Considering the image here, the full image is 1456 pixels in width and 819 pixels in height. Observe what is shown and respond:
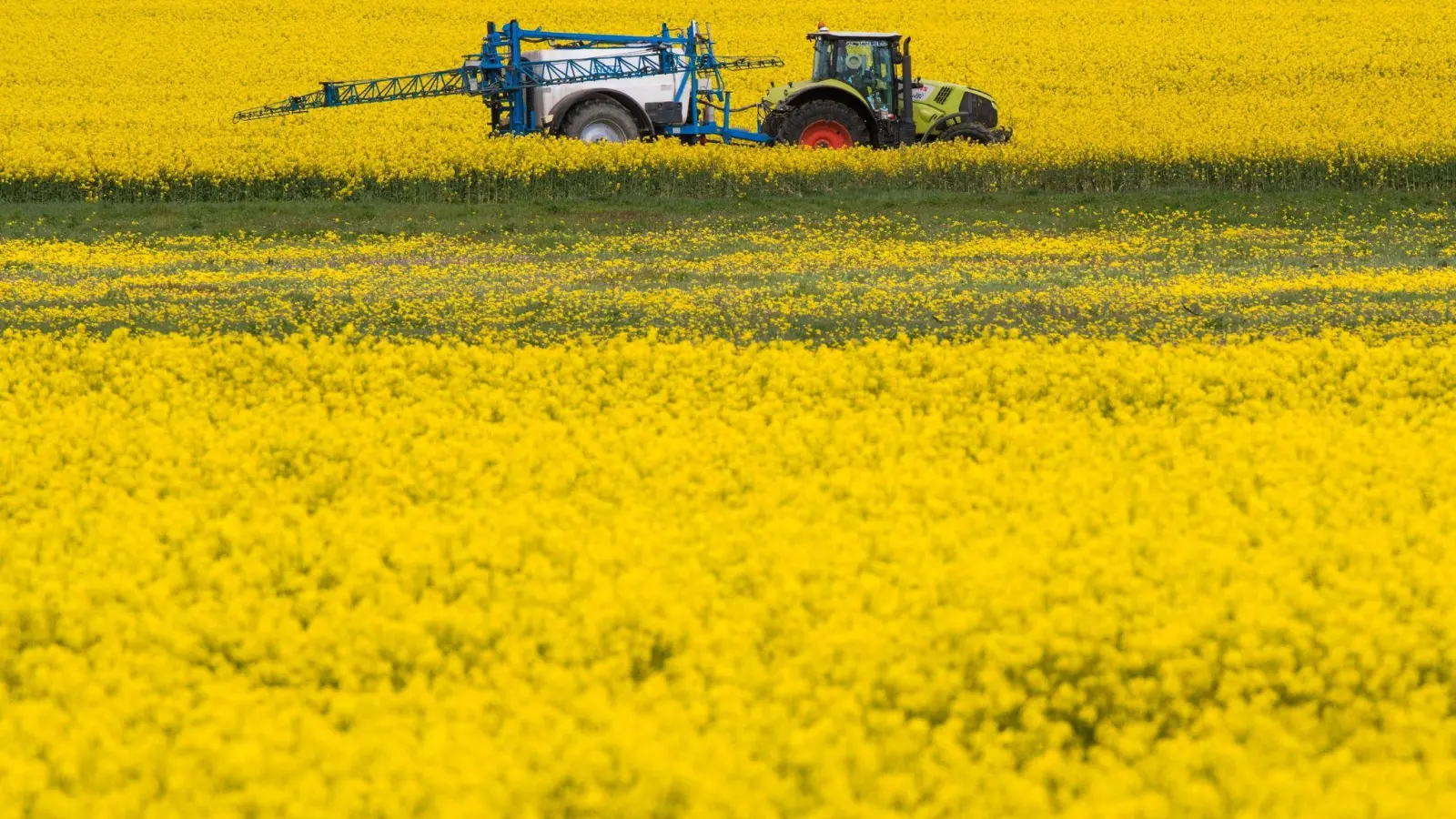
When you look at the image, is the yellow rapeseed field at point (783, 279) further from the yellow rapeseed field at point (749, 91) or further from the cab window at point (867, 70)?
the cab window at point (867, 70)

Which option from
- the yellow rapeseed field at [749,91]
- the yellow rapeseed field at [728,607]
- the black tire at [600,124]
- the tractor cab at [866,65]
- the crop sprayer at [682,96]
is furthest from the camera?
the black tire at [600,124]

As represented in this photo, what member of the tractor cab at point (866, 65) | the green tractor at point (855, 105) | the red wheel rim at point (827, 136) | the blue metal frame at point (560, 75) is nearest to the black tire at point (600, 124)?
the blue metal frame at point (560, 75)

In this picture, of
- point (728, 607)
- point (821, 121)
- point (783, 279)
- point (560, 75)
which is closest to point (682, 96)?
point (560, 75)

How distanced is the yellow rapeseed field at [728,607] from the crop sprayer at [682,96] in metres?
17.9

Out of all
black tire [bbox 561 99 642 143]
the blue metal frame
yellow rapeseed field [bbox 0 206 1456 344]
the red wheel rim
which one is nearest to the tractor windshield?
the red wheel rim

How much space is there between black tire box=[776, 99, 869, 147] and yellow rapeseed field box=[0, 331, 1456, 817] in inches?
700

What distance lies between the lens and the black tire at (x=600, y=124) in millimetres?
28344

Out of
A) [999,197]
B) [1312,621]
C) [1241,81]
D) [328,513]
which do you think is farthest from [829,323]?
[1241,81]

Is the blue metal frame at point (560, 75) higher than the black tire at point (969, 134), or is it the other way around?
the blue metal frame at point (560, 75)

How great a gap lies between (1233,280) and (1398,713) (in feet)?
40.6

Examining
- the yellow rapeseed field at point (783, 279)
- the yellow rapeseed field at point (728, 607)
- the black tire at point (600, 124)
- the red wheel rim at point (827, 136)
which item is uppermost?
the black tire at point (600, 124)

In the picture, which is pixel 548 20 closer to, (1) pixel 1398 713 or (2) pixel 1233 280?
(2) pixel 1233 280

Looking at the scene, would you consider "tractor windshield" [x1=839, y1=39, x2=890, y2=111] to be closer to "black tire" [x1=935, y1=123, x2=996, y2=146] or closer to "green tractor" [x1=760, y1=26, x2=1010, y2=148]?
"green tractor" [x1=760, y1=26, x2=1010, y2=148]

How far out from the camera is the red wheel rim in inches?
1089
